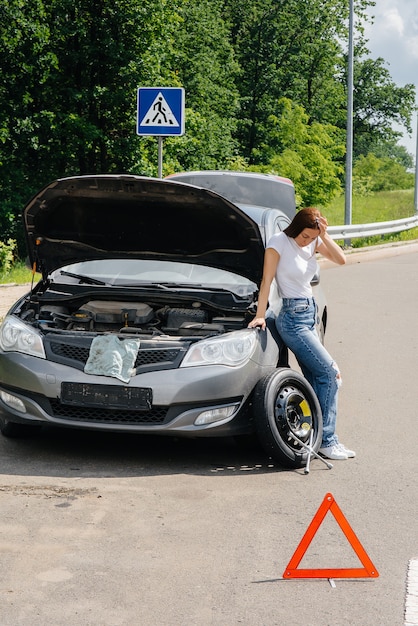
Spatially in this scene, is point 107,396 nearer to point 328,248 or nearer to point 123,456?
point 123,456

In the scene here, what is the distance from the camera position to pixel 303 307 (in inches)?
276

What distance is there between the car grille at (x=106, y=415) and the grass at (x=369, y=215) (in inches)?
113

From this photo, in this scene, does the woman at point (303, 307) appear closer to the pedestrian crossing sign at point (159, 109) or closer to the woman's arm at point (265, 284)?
the woman's arm at point (265, 284)

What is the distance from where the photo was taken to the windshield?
7551mm

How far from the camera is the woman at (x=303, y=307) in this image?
695 centimetres

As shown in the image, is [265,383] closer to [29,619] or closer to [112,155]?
[29,619]

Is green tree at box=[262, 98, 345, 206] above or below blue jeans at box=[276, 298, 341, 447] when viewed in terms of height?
above

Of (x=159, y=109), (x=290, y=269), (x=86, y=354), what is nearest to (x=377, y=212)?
(x=159, y=109)

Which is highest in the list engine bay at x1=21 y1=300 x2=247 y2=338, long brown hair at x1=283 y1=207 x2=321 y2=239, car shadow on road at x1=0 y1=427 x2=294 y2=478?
long brown hair at x1=283 y1=207 x2=321 y2=239

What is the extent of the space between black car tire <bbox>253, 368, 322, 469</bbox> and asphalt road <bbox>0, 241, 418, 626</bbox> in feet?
0.49

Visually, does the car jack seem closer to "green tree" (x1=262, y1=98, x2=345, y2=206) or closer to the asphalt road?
the asphalt road

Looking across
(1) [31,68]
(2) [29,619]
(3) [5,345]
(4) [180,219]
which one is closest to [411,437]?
(4) [180,219]

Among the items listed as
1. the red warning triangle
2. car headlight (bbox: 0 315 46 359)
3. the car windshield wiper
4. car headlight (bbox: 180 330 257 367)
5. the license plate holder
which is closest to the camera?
the red warning triangle

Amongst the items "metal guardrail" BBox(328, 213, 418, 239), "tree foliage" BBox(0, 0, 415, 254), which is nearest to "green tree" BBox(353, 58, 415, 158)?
"tree foliage" BBox(0, 0, 415, 254)
